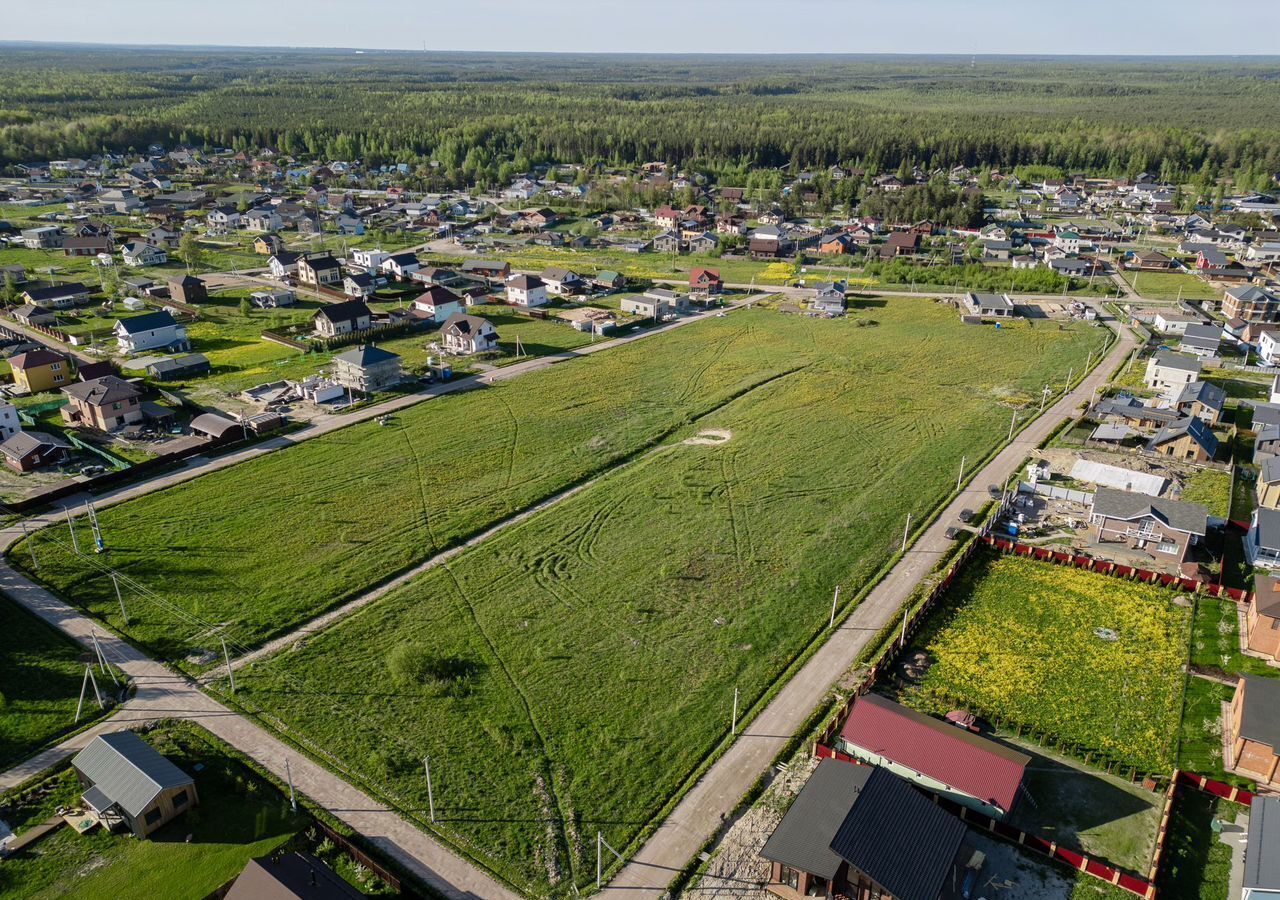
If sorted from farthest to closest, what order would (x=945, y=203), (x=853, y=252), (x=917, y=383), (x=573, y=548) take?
(x=945, y=203), (x=853, y=252), (x=917, y=383), (x=573, y=548)

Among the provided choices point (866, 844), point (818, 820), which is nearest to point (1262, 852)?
point (866, 844)

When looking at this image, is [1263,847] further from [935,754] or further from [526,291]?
[526,291]

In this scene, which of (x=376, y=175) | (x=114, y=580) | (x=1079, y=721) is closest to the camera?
(x=1079, y=721)

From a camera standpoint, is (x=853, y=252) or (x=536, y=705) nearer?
(x=536, y=705)

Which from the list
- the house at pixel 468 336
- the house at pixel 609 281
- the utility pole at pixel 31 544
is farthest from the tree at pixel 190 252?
the utility pole at pixel 31 544

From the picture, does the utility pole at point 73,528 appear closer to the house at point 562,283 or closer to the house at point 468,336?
the house at point 468,336

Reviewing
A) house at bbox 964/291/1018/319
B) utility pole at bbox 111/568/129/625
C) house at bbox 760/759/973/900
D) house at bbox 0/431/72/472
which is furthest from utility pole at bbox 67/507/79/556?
house at bbox 964/291/1018/319

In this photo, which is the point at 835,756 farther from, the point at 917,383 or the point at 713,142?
the point at 713,142

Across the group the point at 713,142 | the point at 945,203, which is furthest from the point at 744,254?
Answer: the point at 713,142
